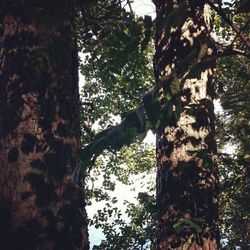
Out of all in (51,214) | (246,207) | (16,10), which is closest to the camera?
(51,214)

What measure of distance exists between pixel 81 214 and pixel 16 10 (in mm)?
1676

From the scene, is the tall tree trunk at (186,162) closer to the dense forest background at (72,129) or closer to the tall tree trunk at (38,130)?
the dense forest background at (72,129)

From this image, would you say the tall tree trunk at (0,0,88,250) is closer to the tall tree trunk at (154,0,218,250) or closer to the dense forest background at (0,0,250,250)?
the dense forest background at (0,0,250,250)

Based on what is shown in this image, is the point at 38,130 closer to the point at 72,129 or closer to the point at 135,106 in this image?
the point at 72,129

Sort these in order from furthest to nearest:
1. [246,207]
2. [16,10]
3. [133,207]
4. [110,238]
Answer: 1. [133,207]
2. [110,238]
3. [246,207]
4. [16,10]

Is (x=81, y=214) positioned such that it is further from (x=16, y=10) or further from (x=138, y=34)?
(x=16, y=10)

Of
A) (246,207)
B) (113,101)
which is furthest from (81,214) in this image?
(113,101)

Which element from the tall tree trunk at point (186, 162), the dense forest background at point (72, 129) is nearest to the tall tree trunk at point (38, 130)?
the dense forest background at point (72, 129)

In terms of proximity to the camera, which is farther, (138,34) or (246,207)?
(246,207)

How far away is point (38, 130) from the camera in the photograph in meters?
2.58

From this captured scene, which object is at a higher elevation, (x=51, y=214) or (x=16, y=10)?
(x=16, y=10)

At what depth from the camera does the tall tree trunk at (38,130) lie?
2.35 m

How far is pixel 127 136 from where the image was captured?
162 cm

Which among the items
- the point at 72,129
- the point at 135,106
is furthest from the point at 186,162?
the point at 135,106
